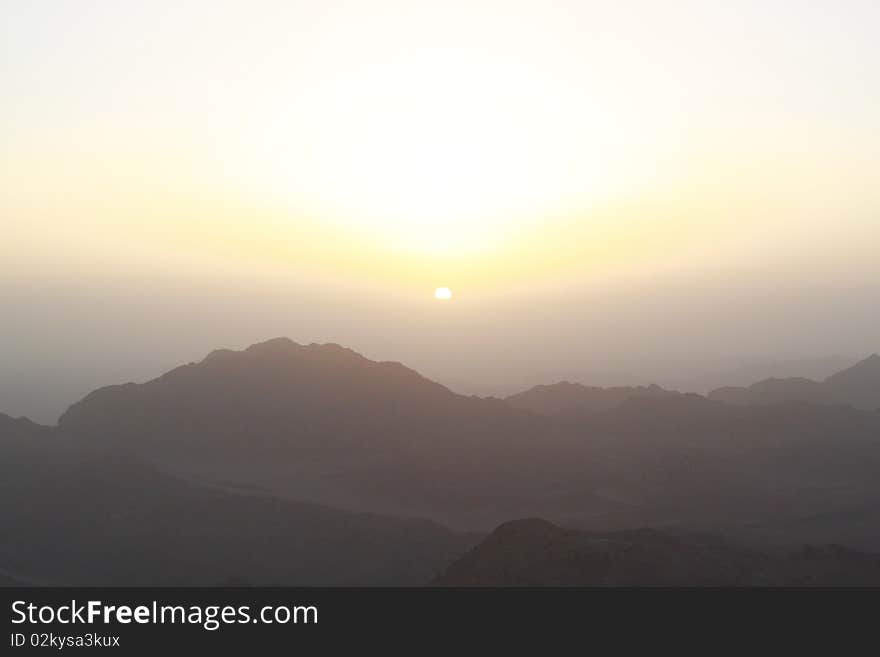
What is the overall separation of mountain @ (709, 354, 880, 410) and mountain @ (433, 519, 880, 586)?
106757 mm

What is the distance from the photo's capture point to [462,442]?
83.9m

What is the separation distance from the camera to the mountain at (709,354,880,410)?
436 feet

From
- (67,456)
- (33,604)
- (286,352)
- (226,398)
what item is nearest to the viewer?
(33,604)

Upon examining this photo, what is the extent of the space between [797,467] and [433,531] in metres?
45.1

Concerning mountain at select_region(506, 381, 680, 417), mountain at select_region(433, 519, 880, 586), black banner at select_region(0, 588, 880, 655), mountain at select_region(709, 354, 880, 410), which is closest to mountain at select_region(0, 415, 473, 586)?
mountain at select_region(433, 519, 880, 586)

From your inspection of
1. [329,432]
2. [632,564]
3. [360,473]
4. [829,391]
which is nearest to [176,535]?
[360,473]

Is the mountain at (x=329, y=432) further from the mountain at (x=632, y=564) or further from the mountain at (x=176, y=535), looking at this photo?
the mountain at (x=632, y=564)

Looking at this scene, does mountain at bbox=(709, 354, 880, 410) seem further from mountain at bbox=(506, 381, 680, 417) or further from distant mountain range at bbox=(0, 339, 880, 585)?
distant mountain range at bbox=(0, 339, 880, 585)

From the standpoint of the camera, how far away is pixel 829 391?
138250mm

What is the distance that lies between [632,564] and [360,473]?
4812cm

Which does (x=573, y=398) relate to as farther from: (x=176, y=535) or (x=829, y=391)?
(x=176, y=535)

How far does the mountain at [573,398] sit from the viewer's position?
401ft

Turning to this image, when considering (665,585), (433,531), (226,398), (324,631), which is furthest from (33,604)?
(226,398)

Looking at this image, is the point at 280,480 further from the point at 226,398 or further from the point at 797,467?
the point at 797,467
